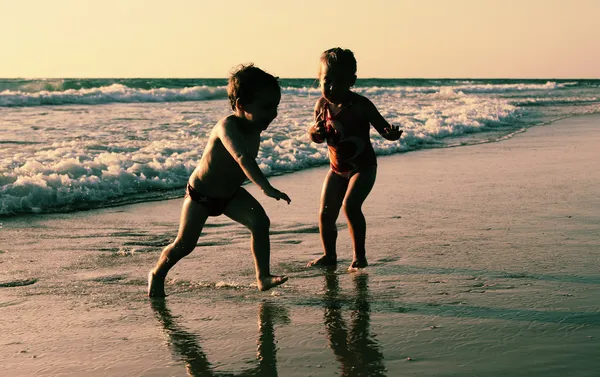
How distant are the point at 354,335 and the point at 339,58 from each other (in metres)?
2.32

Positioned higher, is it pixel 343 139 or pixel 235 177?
pixel 343 139

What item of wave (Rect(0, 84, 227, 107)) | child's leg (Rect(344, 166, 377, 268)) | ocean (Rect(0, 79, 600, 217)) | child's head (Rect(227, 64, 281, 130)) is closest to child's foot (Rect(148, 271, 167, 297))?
child's head (Rect(227, 64, 281, 130))

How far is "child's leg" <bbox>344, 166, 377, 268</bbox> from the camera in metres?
5.15

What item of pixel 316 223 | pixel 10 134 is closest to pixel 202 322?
pixel 316 223

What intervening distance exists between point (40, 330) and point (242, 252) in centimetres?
212

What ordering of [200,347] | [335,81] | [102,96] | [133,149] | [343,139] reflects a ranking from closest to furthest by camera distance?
1. [200,347]
2. [335,81]
3. [343,139]
4. [133,149]
5. [102,96]

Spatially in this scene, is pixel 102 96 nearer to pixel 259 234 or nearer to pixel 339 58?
pixel 339 58

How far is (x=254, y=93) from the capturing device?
4.38 meters

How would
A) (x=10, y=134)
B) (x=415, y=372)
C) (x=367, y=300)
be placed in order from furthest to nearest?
(x=10, y=134) → (x=367, y=300) → (x=415, y=372)

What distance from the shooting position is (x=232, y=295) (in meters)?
4.43

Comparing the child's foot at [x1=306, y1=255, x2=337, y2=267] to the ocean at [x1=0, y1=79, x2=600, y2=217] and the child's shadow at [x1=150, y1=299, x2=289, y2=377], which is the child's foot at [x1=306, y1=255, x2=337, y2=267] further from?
the ocean at [x1=0, y1=79, x2=600, y2=217]

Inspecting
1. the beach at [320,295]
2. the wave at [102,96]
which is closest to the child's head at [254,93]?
the beach at [320,295]

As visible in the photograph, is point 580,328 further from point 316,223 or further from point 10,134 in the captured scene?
point 10,134

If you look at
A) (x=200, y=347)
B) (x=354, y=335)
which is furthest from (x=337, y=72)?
(x=200, y=347)
